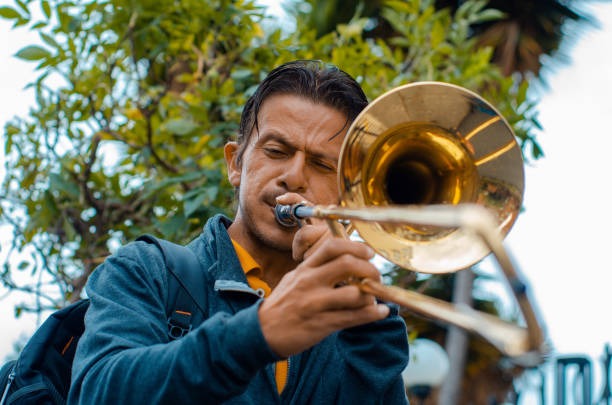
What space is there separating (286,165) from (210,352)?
0.84 m

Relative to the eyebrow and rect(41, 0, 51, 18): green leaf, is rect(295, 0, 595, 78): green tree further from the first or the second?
the eyebrow

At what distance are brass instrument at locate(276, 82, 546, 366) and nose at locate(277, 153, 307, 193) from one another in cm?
10

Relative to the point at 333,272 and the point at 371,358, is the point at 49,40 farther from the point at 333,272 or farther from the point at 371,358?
the point at 333,272

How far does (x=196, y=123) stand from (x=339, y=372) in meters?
1.88

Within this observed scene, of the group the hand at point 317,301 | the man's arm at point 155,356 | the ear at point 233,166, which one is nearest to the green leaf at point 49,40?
the ear at point 233,166

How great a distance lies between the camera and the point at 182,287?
193 cm

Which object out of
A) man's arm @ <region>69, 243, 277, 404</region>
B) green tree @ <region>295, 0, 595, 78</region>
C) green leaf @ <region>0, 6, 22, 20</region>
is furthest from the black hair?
green tree @ <region>295, 0, 595, 78</region>

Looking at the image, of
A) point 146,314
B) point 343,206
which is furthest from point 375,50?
point 146,314

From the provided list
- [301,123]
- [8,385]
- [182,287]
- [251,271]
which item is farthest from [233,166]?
[8,385]

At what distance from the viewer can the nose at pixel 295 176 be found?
7.13ft

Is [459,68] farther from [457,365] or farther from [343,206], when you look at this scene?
[457,365]

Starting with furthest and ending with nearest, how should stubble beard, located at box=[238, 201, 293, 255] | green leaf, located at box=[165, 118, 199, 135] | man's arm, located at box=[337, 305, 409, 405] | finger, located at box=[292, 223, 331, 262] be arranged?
green leaf, located at box=[165, 118, 199, 135] < stubble beard, located at box=[238, 201, 293, 255] < man's arm, located at box=[337, 305, 409, 405] < finger, located at box=[292, 223, 331, 262]

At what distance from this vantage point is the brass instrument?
6.09 ft

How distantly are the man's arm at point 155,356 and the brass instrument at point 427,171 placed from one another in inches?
14.9
